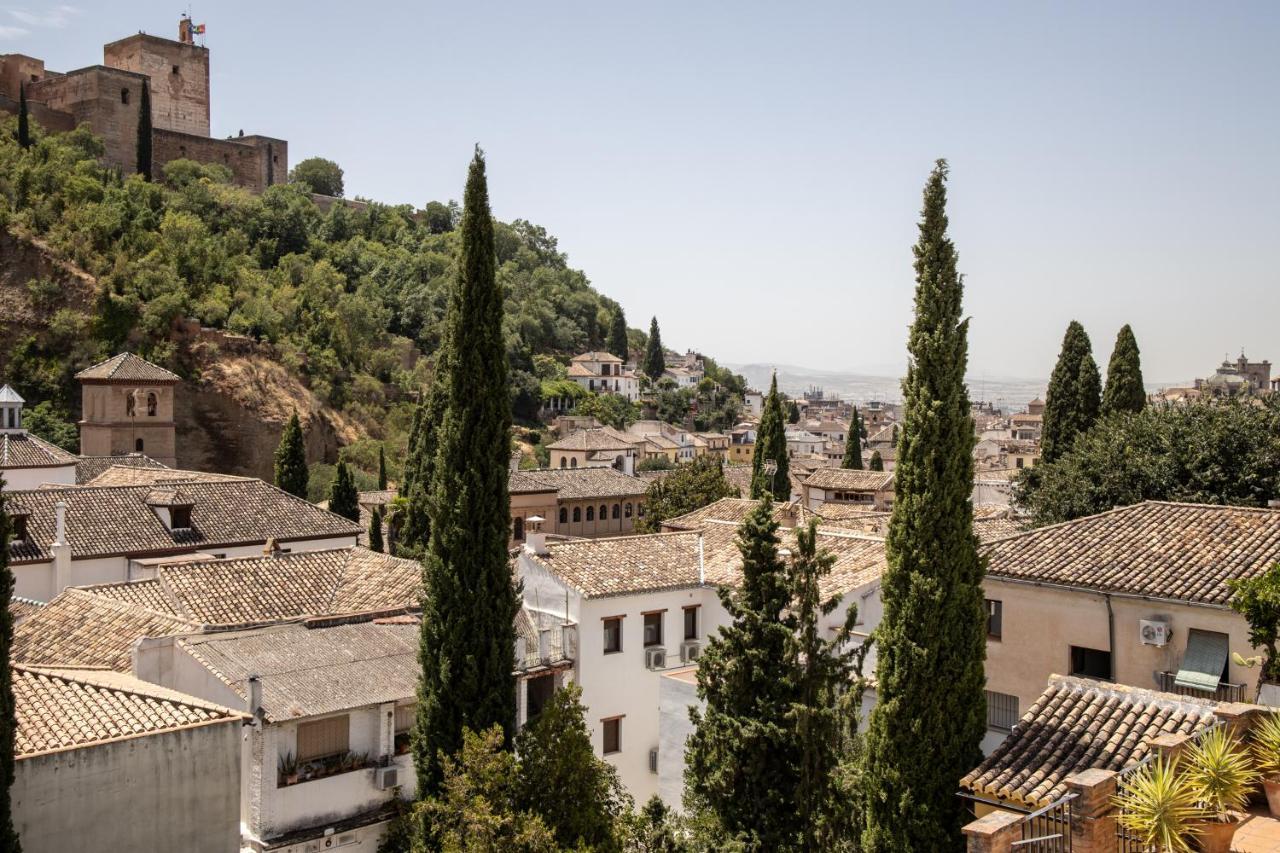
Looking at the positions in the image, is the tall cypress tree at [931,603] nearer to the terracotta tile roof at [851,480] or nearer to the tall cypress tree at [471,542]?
the tall cypress tree at [471,542]

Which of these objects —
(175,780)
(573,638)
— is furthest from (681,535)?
(175,780)

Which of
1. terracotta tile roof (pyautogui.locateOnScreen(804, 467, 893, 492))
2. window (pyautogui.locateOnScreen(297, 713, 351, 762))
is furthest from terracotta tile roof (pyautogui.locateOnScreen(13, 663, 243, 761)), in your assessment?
terracotta tile roof (pyautogui.locateOnScreen(804, 467, 893, 492))

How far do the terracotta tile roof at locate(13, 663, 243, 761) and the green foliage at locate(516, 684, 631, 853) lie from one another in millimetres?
3855

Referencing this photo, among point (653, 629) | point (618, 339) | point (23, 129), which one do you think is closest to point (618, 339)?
point (618, 339)

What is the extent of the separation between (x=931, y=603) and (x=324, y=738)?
899 cm

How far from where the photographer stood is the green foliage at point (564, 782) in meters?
14.5

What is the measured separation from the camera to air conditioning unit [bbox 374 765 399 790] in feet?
52.6

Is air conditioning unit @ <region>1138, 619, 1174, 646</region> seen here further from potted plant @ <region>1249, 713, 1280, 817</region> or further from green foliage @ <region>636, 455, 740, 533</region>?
green foliage @ <region>636, 455, 740, 533</region>

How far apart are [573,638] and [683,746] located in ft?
10.1

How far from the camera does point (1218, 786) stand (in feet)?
27.0

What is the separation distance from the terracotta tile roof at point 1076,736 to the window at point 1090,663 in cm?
350

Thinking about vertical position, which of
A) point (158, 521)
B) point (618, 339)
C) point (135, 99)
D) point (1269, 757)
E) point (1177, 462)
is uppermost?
point (135, 99)

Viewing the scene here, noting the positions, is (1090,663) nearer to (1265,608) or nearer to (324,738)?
(1265,608)

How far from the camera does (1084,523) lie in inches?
669
